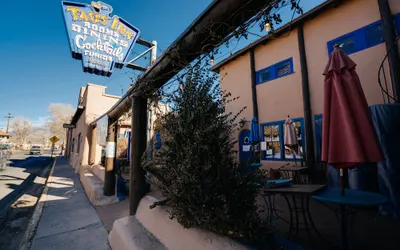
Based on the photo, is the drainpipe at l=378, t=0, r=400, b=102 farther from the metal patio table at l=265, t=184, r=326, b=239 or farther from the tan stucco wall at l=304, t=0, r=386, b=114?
the metal patio table at l=265, t=184, r=326, b=239

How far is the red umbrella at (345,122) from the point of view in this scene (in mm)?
1942

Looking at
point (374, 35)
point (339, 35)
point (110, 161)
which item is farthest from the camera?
point (110, 161)

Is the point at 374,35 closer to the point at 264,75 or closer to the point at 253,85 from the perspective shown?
the point at 264,75

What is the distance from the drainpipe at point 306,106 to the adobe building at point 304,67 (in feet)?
0.09

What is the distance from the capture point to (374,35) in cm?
500

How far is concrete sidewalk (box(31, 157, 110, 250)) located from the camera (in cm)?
330

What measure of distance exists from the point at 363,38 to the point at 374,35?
0.23 m

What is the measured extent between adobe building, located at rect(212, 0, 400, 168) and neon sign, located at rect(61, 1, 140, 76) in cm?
382

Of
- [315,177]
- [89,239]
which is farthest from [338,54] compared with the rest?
[89,239]

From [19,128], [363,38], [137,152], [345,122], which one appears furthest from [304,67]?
[19,128]

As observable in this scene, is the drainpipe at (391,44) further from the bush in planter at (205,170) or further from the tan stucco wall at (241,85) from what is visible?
the bush in planter at (205,170)

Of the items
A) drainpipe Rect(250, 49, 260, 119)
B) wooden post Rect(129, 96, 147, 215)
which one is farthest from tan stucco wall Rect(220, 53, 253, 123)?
wooden post Rect(129, 96, 147, 215)

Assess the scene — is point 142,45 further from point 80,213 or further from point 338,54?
point 338,54

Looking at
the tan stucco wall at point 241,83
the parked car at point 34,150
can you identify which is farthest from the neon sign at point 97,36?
the parked car at point 34,150
